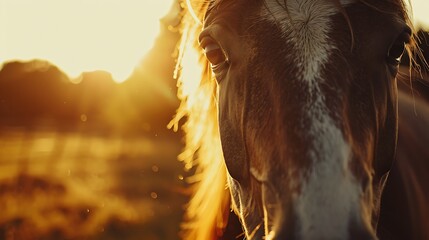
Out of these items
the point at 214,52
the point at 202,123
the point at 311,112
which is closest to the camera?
the point at 311,112

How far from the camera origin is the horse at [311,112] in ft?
5.56

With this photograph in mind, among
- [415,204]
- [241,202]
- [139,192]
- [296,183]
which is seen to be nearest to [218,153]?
[241,202]

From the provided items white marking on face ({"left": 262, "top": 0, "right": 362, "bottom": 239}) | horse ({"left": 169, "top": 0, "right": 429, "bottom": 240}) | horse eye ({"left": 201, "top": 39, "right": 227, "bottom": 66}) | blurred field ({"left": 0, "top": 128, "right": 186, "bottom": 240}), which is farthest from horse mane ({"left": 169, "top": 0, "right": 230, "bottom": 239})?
white marking on face ({"left": 262, "top": 0, "right": 362, "bottom": 239})

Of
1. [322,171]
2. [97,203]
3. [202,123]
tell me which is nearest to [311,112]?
[322,171]

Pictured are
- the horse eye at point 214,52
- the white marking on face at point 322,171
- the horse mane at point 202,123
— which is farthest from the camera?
the horse mane at point 202,123

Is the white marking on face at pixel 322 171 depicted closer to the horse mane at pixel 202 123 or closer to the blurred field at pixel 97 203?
the horse mane at pixel 202 123

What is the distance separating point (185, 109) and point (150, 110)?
16.8 m

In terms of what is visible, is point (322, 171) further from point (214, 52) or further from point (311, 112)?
point (214, 52)

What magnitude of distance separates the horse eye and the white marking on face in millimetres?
485

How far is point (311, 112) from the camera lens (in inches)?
71.3

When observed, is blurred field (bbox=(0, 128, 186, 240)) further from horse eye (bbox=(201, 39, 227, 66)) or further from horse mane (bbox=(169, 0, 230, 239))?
horse eye (bbox=(201, 39, 227, 66))

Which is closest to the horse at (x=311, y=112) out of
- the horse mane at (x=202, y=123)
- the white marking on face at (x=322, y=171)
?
the white marking on face at (x=322, y=171)

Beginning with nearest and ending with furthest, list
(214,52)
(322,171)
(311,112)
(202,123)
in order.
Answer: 1. (322,171)
2. (311,112)
3. (214,52)
4. (202,123)

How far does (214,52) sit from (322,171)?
0.98m
